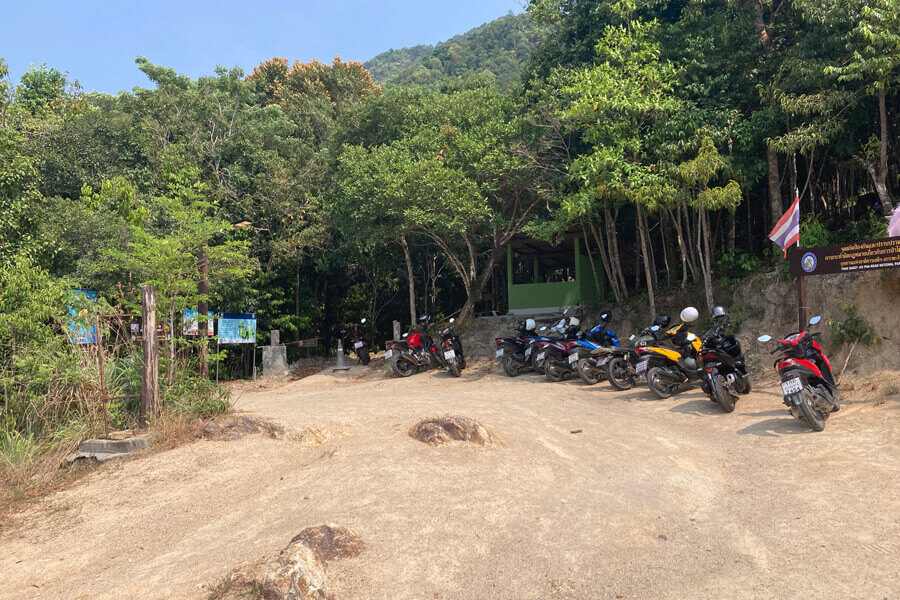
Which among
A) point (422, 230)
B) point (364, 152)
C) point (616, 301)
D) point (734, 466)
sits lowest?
point (734, 466)

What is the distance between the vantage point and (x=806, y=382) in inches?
256

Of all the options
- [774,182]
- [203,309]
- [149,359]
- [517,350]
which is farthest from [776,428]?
[203,309]

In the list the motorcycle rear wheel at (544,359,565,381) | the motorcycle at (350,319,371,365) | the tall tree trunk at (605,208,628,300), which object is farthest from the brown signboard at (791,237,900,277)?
the motorcycle at (350,319,371,365)

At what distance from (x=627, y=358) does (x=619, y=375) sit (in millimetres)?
333

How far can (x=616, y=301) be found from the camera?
1453 cm

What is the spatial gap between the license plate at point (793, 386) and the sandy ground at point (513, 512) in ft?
1.67

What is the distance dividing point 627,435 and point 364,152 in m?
11.1

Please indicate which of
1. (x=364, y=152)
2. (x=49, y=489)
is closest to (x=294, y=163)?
(x=364, y=152)

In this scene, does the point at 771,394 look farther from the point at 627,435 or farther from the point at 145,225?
the point at 145,225

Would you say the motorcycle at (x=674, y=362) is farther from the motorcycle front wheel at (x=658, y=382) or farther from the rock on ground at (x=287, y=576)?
the rock on ground at (x=287, y=576)

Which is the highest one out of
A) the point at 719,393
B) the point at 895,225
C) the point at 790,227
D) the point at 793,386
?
the point at 790,227

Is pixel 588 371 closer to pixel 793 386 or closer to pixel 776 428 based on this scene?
pixel 776 428

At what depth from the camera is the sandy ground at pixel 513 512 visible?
141 inches

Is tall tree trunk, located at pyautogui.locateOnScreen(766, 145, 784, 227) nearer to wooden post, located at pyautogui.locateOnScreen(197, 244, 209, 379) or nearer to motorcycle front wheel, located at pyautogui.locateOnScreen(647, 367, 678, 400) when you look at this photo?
motorcycle front wheel, located at pyautogui.locateOnScreen(647, 367, 678, 400)
